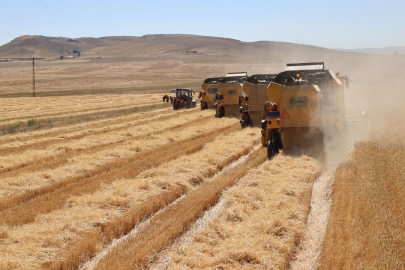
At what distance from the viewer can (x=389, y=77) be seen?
59.0m

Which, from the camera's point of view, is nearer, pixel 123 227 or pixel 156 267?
pixel 156 267

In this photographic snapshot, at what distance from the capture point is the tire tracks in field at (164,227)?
5.97 meters

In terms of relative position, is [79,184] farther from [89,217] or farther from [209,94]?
[209,94]

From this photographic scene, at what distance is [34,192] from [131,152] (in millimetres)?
4676

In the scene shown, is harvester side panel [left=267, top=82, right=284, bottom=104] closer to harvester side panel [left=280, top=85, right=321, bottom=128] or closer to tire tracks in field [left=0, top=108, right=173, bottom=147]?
harvester side panel [left=280, top=85, right=321, bottom=128]

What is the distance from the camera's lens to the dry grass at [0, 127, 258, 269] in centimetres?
614

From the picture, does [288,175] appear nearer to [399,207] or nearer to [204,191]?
[204,191]

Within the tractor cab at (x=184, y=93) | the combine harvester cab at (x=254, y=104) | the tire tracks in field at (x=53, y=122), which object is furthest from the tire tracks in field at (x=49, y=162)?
the tractor cab at (x=184, y=93)

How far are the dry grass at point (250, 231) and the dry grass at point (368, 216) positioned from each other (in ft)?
1.65

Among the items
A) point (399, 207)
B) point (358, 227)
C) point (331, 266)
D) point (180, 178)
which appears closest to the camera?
point (331, 266)

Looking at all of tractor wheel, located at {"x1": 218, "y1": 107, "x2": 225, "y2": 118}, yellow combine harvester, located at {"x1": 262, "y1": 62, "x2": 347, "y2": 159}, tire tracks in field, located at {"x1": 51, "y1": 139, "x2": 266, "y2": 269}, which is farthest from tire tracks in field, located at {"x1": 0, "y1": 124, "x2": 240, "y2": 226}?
tractor wheel, located at {"x1": 218, "y1": 107, "x2": 225, "y2": 118}

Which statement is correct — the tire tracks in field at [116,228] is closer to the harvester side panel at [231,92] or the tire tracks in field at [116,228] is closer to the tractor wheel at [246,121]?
the tractor wheel at [246,121]

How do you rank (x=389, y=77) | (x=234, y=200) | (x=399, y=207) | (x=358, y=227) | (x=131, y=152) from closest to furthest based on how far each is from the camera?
(x=358, y=227) → (x=399, y=207) → (x=234, y=200) → (x=131, y=152) → (x=389, y=77)

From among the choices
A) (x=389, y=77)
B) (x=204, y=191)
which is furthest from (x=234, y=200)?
(x=389, y=77)
